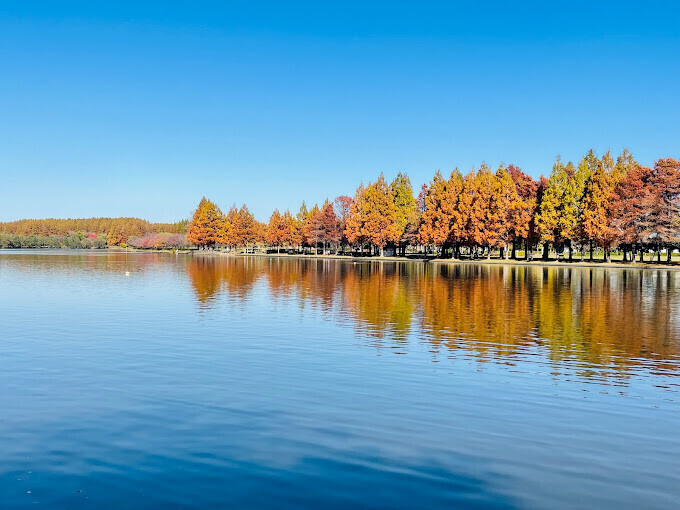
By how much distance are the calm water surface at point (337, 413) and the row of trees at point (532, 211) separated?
214 feet

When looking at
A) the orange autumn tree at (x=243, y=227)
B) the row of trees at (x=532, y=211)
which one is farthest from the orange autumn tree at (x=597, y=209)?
the orange autumn tree at (x=243, y=227)

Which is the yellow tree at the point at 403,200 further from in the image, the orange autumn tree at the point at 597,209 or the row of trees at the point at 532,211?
the orange autumn tree at the point at 597,209

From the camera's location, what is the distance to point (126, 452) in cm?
999

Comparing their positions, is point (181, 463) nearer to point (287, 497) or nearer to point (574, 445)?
point (287, 497)

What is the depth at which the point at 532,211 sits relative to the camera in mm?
98688

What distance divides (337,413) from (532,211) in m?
93.3

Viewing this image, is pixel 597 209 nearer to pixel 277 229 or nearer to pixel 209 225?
pixel 277 229

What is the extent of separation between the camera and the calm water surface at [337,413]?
28.3ft

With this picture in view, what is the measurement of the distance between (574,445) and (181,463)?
280 inches

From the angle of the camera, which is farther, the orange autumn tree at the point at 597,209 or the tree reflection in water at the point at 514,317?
the orange autumn tree at the point at 597,209

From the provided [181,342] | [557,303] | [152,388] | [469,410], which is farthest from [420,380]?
[557,303]

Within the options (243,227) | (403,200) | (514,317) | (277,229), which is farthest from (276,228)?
(514,317)

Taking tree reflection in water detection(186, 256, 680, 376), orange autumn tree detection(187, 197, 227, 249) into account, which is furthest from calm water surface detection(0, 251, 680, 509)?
orange autumn tree detection(187, 197, 227, 249)

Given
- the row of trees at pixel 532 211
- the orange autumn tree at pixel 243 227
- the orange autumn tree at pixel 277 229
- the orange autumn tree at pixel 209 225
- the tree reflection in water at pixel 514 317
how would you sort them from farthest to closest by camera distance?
the orange autumn tree at pixel 209 225 < the orange autumn tree at pixel 243 227 < the orange autumn tree at pixel 277 229 < the row of trees at pixel 532 211 < the tree reflection in water at pixel 514 317
